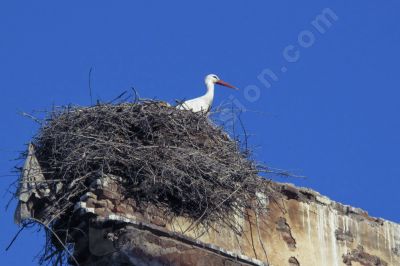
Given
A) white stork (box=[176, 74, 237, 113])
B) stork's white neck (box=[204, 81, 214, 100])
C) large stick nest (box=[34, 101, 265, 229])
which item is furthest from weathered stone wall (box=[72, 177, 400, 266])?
stork's white neck (box=[204, 81, 214, 100])

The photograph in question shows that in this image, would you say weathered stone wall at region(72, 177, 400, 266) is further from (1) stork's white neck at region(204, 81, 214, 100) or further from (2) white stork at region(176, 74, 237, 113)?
(1) stork's white neck at region(204, 81, 214, 100)

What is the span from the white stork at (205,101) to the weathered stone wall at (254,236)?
154 centimetres

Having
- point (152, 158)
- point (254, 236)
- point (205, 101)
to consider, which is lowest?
point (254, 236)

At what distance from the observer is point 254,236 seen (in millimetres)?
10727

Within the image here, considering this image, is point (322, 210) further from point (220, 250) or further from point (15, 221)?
point (15, 221)

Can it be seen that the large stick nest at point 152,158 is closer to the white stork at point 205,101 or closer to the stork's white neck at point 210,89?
the white stork at point 205,101

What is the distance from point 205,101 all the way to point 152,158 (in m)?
3.67

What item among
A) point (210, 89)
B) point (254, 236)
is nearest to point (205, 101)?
point (210, 89)

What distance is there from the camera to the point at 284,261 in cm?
1077

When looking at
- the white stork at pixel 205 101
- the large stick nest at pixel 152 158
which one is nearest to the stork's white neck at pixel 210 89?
the white stork at pixel 205 101

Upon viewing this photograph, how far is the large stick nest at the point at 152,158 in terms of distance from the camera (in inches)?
405

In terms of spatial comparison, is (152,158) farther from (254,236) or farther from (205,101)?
(205,101)

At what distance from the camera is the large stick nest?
1029 cm

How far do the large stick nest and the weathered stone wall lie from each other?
0.15 metres
